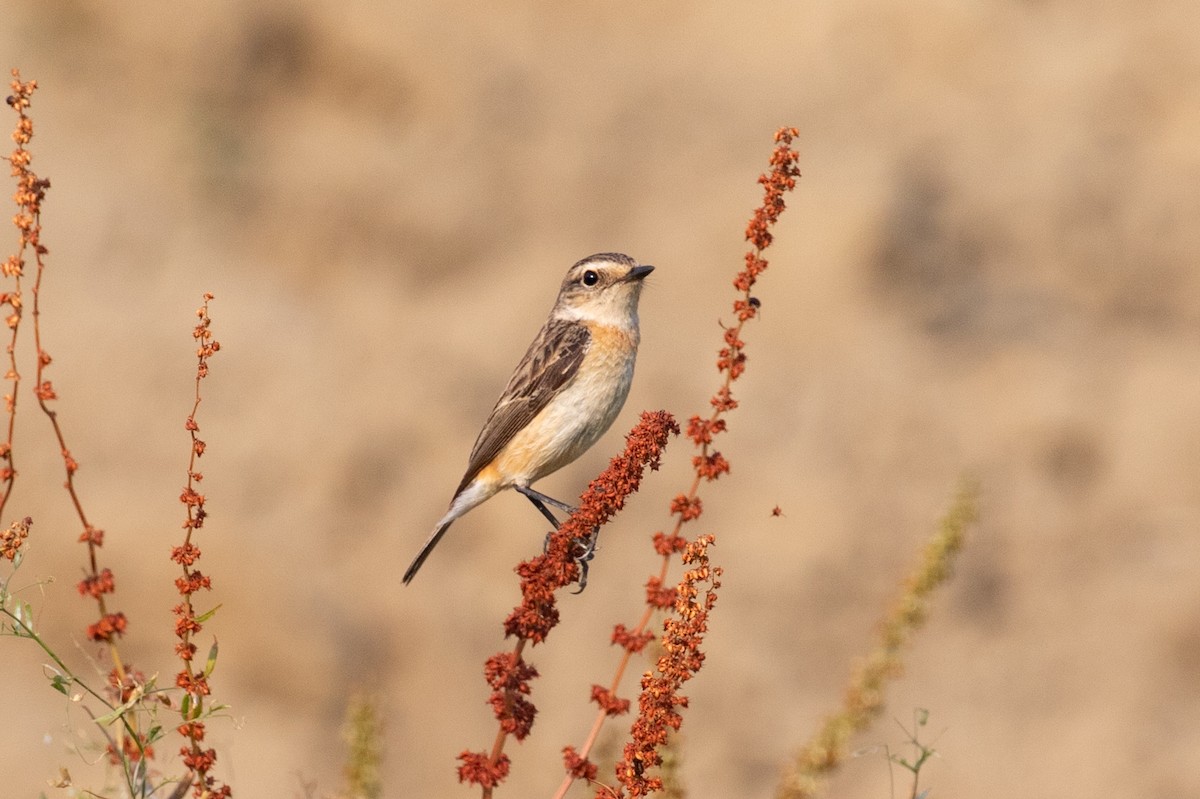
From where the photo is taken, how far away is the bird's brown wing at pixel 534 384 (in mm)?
6996

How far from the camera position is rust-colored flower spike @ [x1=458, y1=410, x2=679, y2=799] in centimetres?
312

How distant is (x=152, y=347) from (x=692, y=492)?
12435 millimetres

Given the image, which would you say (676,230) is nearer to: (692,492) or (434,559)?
(434,559)

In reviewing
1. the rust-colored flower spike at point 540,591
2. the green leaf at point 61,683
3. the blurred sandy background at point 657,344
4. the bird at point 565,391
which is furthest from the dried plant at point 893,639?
the blurred sandy background at point 657,344

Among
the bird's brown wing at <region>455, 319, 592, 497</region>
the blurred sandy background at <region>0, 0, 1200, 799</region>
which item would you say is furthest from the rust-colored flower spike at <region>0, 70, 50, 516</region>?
the blurred sandy background at <region>0, 0, 1200, 799</region>

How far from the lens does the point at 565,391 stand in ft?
22.6

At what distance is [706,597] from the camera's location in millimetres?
3338

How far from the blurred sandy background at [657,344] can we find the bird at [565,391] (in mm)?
5905

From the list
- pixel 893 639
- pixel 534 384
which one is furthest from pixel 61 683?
pixel 534 384

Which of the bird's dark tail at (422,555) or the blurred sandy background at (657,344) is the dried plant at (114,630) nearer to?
the bird's dark tail at (422,555)

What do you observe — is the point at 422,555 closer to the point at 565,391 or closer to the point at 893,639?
the point at 565,391

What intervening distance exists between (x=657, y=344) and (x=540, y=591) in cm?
1168

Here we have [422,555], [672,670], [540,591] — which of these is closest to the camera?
[672,670]

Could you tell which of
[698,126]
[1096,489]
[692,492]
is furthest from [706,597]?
[698,126]
